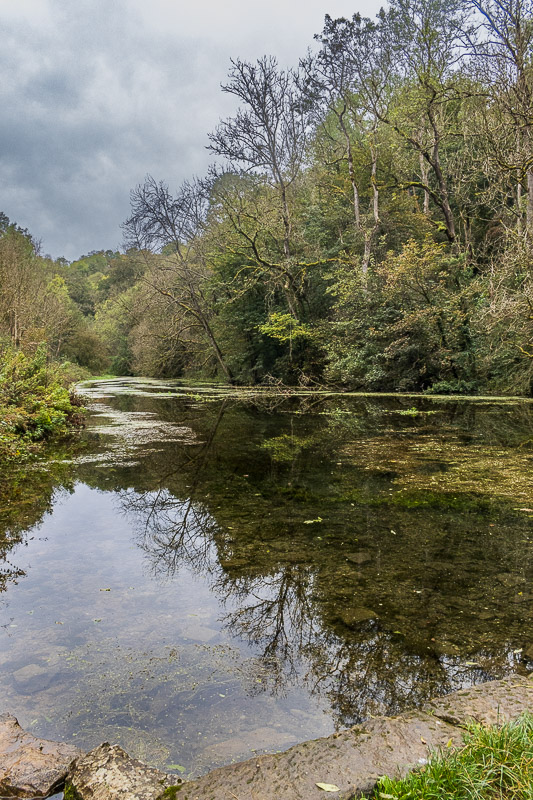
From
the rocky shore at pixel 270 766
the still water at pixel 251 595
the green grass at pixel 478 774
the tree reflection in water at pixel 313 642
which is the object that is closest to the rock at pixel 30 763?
the rocky shore at pixel 270 766

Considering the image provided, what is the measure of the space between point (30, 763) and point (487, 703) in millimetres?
1796

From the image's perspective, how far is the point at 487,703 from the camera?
6.60 feet

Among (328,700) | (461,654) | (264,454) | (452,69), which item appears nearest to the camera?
(328,700)

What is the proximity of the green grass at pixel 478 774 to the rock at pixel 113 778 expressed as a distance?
0.75 meters

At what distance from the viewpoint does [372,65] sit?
875 inches

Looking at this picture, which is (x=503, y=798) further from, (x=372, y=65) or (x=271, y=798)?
(x=372, y=65)

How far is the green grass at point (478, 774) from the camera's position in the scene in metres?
1.52

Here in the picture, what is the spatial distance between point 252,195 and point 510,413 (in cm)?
1730

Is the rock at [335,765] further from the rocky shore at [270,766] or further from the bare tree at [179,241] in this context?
the bare tree at [179,241]

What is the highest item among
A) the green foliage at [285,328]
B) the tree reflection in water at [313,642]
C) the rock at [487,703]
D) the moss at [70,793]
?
the green foliage at [285,328]

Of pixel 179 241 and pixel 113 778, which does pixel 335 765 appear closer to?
pixel 113 778

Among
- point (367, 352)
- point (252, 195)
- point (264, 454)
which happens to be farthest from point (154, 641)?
point (252, 195)

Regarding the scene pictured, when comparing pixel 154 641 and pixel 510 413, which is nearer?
pixel 154 641

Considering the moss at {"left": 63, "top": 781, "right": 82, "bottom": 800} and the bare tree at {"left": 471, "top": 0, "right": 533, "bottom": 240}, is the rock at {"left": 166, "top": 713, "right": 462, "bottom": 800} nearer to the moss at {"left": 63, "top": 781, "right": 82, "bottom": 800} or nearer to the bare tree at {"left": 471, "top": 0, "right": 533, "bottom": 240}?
the moss at {"left": 63, "top": 781, "right": 82, "bottom": 800}
